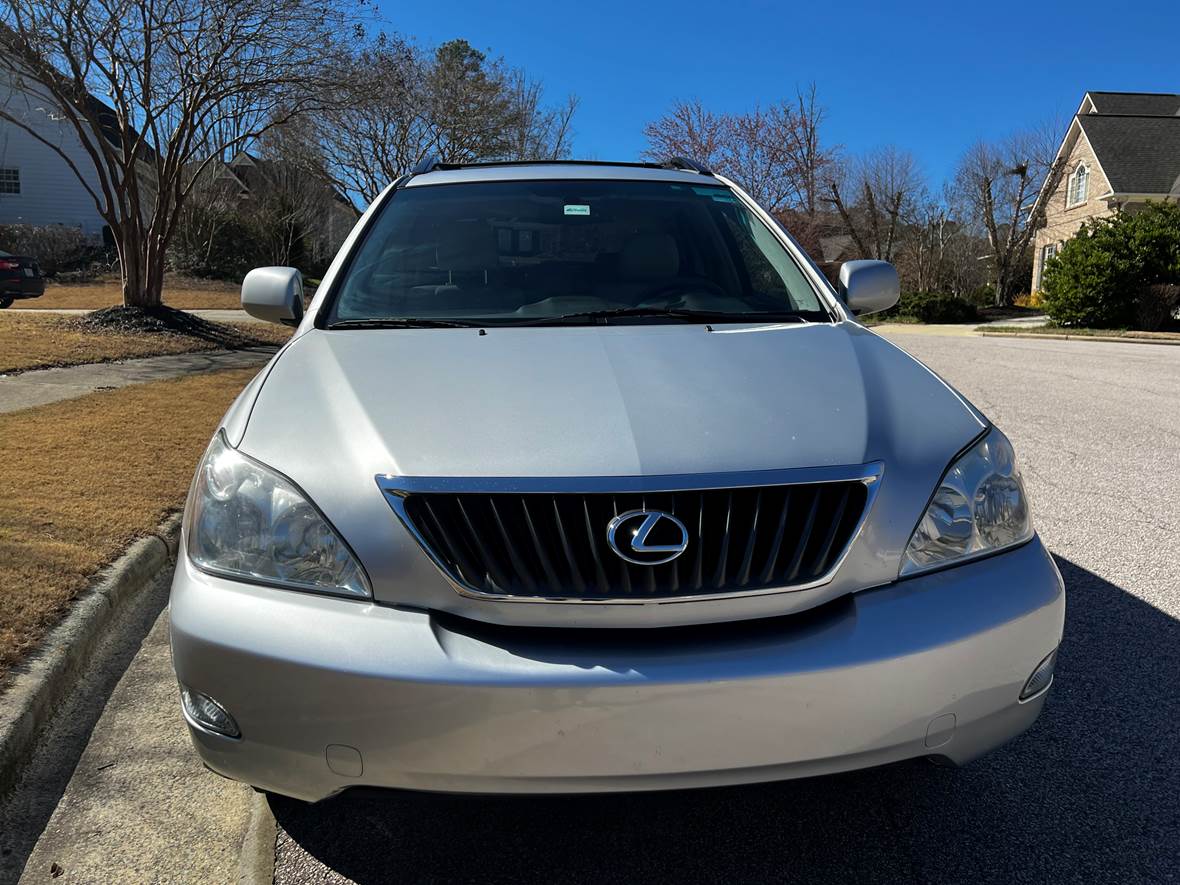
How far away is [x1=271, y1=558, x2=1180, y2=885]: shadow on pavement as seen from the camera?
6.96 feet

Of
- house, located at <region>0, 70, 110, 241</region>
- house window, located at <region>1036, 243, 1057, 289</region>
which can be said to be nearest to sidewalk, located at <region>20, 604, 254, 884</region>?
house, located at <region>0, 70, 110, 241</region>

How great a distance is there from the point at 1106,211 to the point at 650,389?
3715 centimetres

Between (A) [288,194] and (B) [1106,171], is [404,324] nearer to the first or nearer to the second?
(A) [288,194]

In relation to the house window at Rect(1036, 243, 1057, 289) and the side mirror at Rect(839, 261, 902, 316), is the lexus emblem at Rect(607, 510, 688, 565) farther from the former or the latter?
the house window at Rect(1036, 243, 1057, 289)

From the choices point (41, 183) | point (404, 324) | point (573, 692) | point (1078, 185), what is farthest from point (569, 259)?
point (1078, 185)

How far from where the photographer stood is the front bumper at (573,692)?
1.71m

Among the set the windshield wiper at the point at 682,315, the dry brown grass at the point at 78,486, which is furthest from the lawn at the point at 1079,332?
the windshield wiper at the point at 682,315

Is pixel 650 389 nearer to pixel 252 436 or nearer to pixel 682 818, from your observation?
pixel 252 436

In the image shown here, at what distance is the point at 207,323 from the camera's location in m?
14.8

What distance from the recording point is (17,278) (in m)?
17.9

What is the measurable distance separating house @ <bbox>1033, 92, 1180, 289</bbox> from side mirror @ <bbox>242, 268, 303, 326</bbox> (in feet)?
112

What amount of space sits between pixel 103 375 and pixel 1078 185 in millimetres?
36768

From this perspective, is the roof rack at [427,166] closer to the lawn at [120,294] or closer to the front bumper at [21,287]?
the lawn at [120,294]

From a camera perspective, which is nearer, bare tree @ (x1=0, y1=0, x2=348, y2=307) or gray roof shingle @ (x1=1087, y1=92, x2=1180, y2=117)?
bare tree @ (x1=0, y1=0, x2=348, y2=307)
